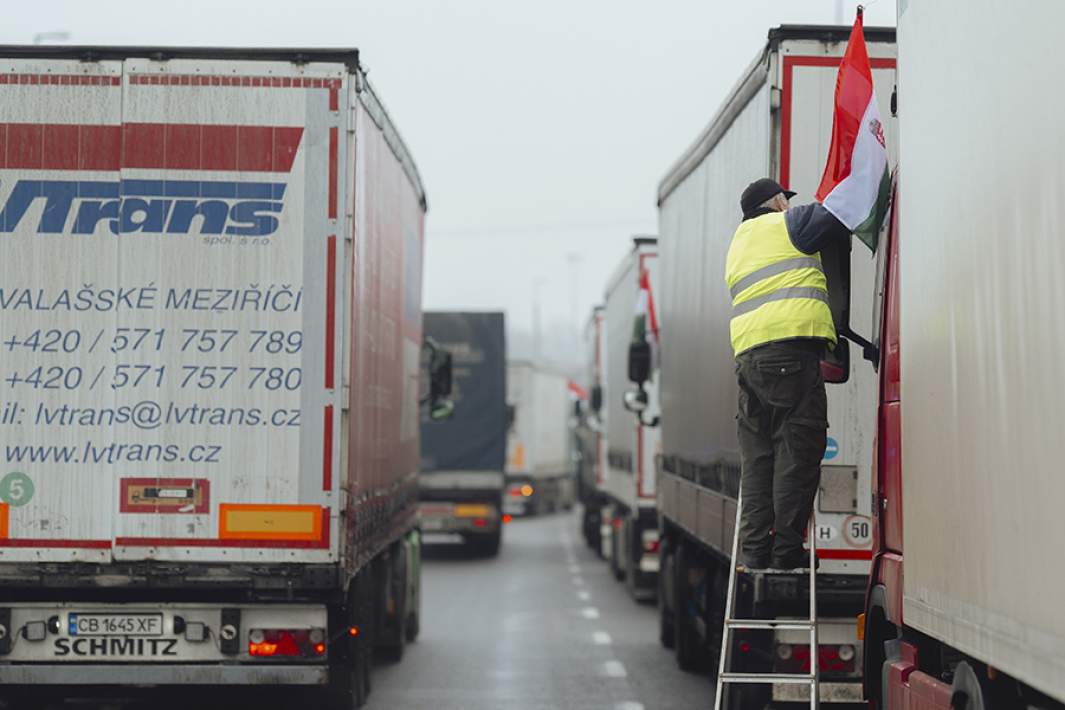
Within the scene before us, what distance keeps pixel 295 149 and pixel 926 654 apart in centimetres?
451

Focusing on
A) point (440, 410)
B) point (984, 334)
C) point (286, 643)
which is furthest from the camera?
point (440, 410)

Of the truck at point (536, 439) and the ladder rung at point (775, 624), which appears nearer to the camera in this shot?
the ladder rung at point (775, 624)

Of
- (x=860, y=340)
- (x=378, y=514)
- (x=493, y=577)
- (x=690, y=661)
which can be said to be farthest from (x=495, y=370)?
(x=860, y=340)

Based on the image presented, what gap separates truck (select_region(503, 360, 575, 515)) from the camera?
3938cm

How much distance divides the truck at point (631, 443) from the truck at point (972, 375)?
1045cm

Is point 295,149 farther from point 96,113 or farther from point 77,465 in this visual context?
point 77,465

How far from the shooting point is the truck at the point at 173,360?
9117mm

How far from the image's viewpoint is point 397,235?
12438mm

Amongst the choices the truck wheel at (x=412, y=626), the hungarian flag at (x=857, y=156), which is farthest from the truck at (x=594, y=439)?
the hungarian flag at (x=857, y=156)

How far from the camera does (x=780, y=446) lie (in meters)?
7.57

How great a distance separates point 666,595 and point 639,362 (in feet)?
9.31

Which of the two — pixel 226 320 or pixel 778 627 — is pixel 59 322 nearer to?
pixel 226 320

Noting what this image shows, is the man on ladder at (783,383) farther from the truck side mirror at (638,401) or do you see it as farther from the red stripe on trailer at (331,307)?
the truck side mirror at (638,401)

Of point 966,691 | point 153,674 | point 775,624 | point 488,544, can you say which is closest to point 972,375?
point 966,691
